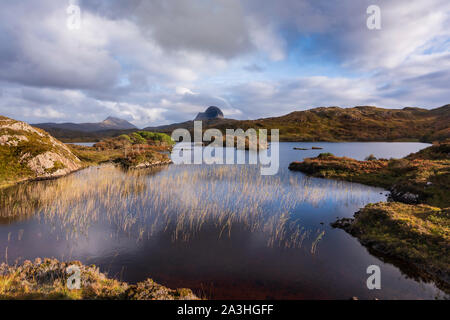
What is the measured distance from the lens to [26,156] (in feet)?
91.2

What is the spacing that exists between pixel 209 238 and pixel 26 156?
30931 millimetres

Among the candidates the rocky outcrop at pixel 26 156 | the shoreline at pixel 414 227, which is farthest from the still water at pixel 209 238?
the rocky outcrop at pixel 26 156

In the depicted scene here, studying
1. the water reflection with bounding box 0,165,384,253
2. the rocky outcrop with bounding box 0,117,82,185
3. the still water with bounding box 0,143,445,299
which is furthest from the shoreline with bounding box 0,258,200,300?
the rocky outcrop with bounding box 0,117,82,185

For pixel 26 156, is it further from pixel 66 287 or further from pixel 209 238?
pixel 209 238

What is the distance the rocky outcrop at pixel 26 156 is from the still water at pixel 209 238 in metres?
4.94

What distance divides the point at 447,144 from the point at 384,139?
482 ft

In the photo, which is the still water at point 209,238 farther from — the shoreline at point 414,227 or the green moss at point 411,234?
the green moss at point 411,234

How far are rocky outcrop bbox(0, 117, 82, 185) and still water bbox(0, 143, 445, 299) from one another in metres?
4.94

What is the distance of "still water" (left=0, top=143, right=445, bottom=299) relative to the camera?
29.8 feet

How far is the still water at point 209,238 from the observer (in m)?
9.09

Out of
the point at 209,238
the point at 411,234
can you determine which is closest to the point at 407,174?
the point at 411,234
